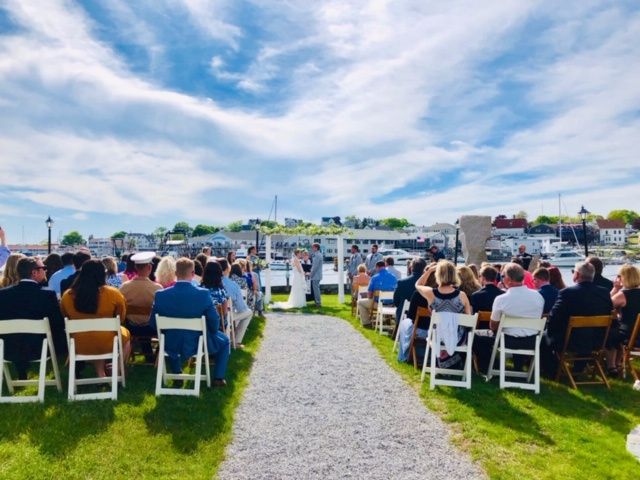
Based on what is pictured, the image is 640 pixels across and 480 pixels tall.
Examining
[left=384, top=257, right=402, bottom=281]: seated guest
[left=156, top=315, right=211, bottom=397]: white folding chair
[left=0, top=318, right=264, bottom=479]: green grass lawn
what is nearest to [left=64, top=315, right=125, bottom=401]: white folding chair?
[left=0, top=318, right=264, bottom=479]: green grass lawn

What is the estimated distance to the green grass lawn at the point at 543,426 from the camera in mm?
3865

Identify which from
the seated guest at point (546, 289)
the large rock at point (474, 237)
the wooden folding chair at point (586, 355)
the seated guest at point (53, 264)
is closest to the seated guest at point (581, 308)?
the wooden folding chair at point (586, 355)

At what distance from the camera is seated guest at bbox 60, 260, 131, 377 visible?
211 inches

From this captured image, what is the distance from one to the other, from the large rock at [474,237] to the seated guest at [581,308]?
27.5 ft

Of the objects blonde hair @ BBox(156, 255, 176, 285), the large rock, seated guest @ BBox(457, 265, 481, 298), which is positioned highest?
the large rock

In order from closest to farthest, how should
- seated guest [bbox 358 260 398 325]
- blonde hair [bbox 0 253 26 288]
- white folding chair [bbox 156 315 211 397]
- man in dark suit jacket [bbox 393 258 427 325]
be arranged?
1. white folding chair [bbox 156 315 211 397]
2. blonde hair [bbox 0 253 26 288]
3. man in dark suit jacket [bbox 393 258 427 325]
4. seated guest [bbox 358 260 398 325]

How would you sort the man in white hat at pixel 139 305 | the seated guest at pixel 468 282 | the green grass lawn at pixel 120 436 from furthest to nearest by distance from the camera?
1. the seated guest at pixel 468 282
2. the man in white hat at pixel 139 305
3. the green grass lawn at pixel 120 436

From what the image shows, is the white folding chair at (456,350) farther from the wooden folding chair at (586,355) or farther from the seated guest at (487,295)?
the wooden folding chair at (586,355)

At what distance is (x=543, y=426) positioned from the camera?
4.70 m

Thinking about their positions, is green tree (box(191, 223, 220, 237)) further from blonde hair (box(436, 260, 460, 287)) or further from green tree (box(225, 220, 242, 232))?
blonde hair (box(436, 260, 460, 287))

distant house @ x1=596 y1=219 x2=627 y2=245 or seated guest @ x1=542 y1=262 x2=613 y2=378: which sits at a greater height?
distant house @ x1=596 y1=219 x2=627 y2=245

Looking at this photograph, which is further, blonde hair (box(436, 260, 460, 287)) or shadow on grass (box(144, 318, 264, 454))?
blonde hair (box(436, 260, 460, 287))

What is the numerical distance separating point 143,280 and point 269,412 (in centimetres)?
281

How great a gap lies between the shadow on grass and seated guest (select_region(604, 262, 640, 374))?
204 inches
